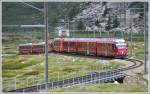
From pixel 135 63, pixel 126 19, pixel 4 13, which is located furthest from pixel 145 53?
pixel 4 13

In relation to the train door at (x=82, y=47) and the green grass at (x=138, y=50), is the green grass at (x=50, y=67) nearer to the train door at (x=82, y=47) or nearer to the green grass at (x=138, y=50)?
the green grass at (x=138, y=50)

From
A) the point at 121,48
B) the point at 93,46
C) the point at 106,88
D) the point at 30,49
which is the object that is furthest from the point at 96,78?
the point at 30,49

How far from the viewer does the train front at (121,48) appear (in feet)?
36.9

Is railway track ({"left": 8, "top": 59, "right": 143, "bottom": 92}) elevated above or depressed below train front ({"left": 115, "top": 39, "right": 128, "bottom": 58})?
below

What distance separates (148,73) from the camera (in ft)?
34.5

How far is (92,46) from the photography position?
1191cm

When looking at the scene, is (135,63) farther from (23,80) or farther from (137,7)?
(23,80)

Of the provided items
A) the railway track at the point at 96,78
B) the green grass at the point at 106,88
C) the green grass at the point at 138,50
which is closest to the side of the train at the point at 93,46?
the green grass at the point at 138,50

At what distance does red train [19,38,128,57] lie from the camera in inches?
447

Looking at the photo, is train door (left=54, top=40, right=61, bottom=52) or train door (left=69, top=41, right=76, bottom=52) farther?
train door (left=69, top=41, right=76, bottom=52)

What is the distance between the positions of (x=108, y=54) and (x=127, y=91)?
2021 mm

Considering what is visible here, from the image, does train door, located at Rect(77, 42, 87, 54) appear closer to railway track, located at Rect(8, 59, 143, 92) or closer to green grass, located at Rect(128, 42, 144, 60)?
railway track, located at Rect(8, 59, 143, 92)

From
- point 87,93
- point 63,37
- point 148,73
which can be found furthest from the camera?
point 63,37

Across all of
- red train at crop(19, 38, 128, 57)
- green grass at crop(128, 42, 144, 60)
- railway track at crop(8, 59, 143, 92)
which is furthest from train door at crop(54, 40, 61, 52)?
green grass at crop(128, 42, 144, 60)
